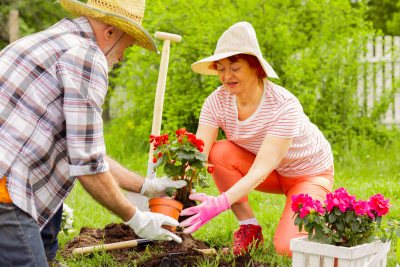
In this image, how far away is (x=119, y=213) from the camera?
1713 mm

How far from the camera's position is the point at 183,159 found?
2.29 m

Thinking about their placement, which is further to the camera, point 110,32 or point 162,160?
point 162,160

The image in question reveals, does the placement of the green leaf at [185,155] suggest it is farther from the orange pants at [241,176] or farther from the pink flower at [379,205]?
the pink flower at [379,205]

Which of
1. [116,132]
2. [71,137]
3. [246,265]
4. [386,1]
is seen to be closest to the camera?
[71,137]

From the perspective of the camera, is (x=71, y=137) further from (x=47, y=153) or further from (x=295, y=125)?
(x=295, y=125)

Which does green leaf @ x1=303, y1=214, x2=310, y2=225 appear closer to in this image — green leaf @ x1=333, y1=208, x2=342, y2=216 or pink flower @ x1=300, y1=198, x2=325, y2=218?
pink flower @ x1=300, y1=198, x2=325, y2=218

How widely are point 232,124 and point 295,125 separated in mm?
436

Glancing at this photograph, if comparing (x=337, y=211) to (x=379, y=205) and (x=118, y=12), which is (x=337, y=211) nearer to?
(x=379, y=205)

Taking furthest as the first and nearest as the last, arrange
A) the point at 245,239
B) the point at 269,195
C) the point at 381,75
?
the point at 381,75 → the point at 269,195 → the point at 245,239

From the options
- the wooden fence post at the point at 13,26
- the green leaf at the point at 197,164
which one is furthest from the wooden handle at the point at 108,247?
the wooden fence post at the point at 13,26

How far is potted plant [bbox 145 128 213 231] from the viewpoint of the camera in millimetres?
2205

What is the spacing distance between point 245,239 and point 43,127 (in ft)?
4.84

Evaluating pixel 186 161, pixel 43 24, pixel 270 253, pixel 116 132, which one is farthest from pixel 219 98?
pixel 43 24

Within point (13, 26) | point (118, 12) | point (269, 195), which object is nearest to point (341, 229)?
point (118, 12)
